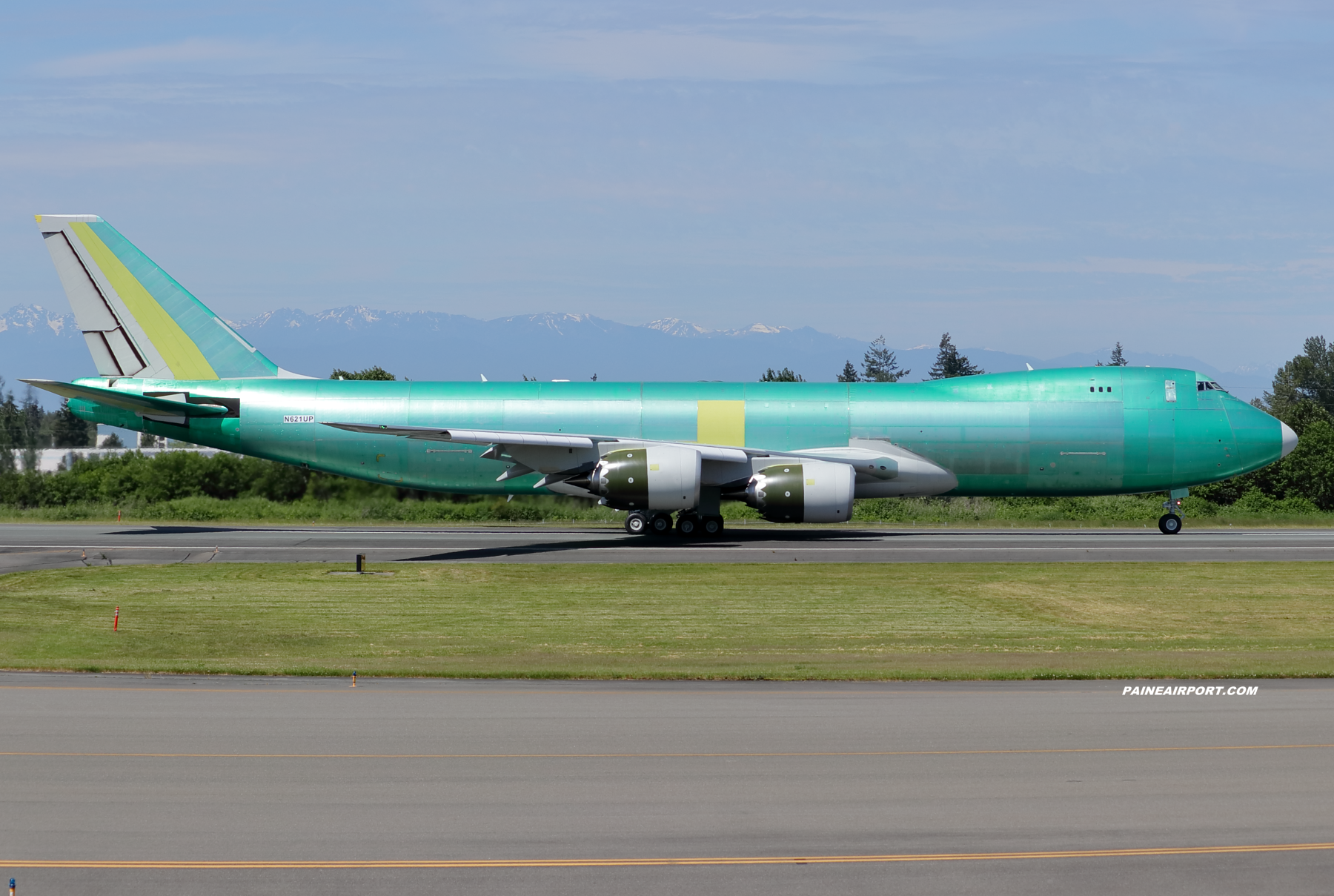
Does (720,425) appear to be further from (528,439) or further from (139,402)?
(139,402)

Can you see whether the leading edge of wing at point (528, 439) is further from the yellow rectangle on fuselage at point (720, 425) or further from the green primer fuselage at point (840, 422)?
the green primer fuselage at point (840, 422)

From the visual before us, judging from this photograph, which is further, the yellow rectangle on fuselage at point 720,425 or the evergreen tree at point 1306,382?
the evergreen tree at point 1306,382

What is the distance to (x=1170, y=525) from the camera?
43.1 m

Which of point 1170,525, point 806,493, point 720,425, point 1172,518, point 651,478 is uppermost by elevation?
point 720,425

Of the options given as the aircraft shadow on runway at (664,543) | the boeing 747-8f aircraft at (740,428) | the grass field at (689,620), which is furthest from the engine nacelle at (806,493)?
the grass field at (689,620)

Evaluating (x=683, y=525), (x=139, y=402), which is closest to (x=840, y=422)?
(x=683, y=525)

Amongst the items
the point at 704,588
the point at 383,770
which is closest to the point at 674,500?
the point at 704,588

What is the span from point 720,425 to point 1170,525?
55.1ft

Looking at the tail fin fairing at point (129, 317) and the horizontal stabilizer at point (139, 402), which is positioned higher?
the tail fin fairing at point (129, 317)

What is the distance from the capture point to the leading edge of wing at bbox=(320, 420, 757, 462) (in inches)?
1506

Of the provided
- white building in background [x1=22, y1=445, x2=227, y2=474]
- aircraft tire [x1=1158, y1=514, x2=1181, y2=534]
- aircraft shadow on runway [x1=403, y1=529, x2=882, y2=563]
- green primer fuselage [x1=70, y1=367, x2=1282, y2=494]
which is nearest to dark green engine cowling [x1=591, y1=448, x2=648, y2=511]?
aircraft shadow on runway [x1=403, y1=529, x2=882, y2=563]

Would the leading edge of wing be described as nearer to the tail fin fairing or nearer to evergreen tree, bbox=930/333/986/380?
the tail fin fairing

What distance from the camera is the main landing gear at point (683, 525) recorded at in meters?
41.2

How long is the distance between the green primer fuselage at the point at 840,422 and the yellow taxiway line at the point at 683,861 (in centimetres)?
3202
